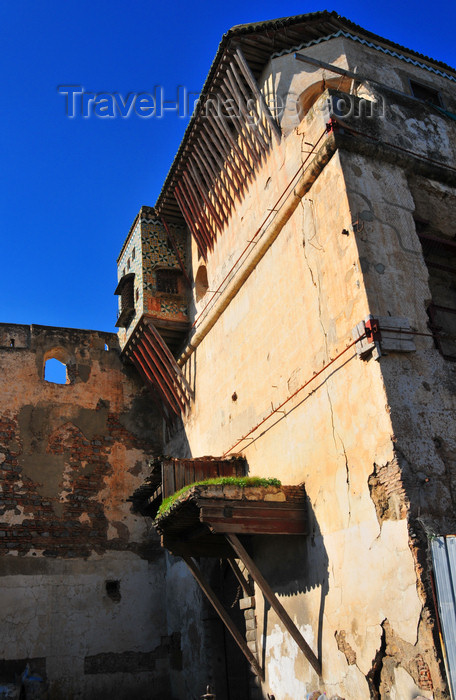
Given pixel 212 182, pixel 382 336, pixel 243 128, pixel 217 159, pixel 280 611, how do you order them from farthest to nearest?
pixel 212 182 < pixel 217 159 < pixel 243 128 < pixel 280 611 < pixel 382 336

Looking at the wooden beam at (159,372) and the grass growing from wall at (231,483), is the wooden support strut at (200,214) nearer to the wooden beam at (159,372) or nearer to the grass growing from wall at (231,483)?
the wooden beam at (159,372)

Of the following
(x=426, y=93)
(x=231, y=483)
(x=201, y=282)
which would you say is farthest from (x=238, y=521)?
(x=426, y=93)

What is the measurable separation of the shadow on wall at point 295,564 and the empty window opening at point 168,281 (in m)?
6.01

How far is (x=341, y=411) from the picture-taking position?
7355mm

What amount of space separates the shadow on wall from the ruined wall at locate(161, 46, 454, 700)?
0.02m

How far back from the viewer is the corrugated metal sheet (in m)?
5.56

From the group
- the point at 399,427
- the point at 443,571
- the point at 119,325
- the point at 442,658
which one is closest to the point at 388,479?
the point at 399,427

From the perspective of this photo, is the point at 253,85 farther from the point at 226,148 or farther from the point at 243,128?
the point at 226,148

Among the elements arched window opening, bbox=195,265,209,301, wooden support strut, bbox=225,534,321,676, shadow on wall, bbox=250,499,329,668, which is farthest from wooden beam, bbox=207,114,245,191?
wooden support strut, bbox=225,534,321,676

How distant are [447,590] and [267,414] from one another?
3971 millimetres

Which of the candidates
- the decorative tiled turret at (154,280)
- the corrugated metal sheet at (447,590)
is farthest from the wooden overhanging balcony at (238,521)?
the decorative tiled turret at (154,280)

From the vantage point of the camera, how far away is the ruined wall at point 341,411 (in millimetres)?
6273

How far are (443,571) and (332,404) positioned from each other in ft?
7.67

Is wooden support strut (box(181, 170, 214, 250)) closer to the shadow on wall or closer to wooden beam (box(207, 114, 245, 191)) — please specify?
wooden beam (box(207, 114, 245, 191))
